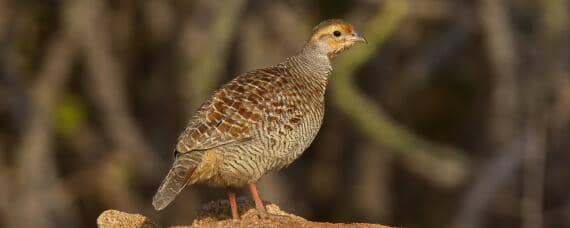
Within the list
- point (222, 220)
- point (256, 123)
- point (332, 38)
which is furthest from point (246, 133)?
point (332, 38)

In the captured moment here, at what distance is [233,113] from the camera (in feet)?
33.4

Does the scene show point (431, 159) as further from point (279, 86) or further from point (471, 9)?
point (279, 86)

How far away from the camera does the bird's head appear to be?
11.1 meters

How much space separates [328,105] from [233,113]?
29.0 feet

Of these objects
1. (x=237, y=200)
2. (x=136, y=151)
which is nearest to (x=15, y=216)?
(x=136, y=151)

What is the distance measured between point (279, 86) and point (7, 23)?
312 inches

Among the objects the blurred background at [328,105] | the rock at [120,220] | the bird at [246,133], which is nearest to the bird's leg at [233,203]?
the bird at [246,133]

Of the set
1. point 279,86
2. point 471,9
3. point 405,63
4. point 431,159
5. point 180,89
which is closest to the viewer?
point 279,86

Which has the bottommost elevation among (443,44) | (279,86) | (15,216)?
(15,216)

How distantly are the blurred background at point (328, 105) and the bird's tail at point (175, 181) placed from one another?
4373 mm

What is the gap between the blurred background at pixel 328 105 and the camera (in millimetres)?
16109

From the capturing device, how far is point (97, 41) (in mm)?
17547

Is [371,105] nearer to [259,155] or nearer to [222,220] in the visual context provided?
[259,155]

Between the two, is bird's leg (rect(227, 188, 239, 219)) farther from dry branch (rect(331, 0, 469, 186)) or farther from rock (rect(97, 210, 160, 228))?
dry branch (rect(331, 0, 469, 186))
